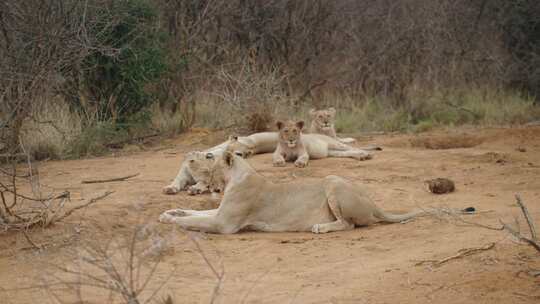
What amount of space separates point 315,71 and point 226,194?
10137 mm

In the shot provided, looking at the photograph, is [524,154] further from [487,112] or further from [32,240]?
[32,240]

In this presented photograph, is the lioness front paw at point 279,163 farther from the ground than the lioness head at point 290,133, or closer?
closer

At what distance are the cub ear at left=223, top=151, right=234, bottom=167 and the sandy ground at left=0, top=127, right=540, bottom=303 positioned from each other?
71 cm

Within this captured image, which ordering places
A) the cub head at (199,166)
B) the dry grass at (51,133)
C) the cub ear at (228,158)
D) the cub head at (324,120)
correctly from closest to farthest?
the cub ear at (228,158)
the cub head at (199,166)
the dry grass at (51,133)
the cub head at (324,120)

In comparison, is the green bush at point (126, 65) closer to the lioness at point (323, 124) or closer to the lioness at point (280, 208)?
the lioness at point (323, 124)

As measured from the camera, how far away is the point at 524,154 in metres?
11.2

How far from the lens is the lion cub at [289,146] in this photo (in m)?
10.8

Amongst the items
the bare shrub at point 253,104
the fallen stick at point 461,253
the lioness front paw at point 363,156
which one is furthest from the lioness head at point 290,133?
the fallen stick at point 461,253

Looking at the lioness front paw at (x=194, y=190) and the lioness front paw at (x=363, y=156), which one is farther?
the lioness front paw at (x=363, y=156)

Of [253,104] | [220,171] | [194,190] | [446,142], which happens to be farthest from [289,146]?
[446,142]

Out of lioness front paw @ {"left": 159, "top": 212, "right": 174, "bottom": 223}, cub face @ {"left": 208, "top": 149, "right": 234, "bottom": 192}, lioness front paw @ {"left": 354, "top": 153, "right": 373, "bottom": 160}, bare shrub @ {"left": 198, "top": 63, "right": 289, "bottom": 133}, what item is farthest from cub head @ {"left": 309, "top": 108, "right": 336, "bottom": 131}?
lioness front paw @ {"left": 159, "top": 212, "right": 174, "bottom": 223}

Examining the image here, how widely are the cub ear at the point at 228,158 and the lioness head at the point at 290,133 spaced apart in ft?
10.4

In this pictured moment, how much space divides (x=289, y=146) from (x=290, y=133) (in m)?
0.18

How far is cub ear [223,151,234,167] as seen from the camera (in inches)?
299
